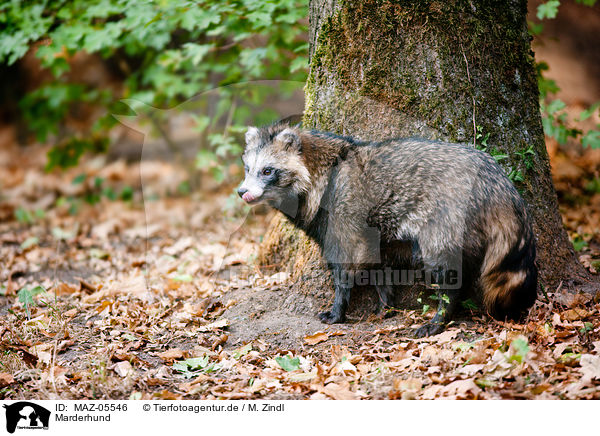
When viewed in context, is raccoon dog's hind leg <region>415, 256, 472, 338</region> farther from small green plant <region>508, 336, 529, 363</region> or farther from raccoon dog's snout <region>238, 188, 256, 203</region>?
raccoon dog's snout <region>238, 188, 256, 203</region>

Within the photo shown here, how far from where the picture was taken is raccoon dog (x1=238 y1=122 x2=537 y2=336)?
3748 mm

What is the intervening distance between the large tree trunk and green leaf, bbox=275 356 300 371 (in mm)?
1003

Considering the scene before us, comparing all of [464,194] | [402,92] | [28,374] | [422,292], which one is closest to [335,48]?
[402,92]

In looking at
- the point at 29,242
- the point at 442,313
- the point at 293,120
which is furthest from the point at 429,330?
the point at 29,242

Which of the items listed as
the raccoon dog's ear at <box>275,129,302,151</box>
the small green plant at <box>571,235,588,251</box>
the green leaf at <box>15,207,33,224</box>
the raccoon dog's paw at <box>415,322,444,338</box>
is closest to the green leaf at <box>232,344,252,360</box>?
the raccoon dog's paw at <box>415,322,444,338</box>

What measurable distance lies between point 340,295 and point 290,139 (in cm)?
131

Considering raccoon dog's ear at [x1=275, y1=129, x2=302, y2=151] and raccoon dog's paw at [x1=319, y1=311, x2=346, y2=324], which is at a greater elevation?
raccoon dog's ear at [x1=275, y1=129, x2=302, y2=151]

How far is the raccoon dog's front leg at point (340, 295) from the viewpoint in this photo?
168 inches

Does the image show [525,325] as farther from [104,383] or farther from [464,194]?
[104,383]

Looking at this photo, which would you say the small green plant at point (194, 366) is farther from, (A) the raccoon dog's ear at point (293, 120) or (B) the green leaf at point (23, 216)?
(B) the green leaf at point (23, 216)

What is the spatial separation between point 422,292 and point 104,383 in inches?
95.3

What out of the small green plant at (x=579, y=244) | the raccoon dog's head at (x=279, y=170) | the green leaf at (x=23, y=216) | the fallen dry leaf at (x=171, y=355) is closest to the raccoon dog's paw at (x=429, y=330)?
the raccoon dog's head at (x=279, y=170)
